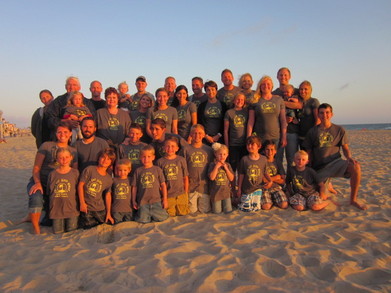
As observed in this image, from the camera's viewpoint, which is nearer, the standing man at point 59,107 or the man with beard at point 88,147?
the man with beard at point 88,147

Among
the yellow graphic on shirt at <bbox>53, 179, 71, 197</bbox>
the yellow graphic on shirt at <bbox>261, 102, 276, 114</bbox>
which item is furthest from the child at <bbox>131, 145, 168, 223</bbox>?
the yellow graphic on shirt at <bbox>261, 102, 276, 114</bbox>

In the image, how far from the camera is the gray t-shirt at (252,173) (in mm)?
4988

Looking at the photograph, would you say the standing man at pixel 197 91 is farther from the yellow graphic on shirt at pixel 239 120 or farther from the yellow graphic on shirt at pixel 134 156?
the yellow graphic on shirt at pixel 134 156

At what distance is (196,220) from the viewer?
4.55 meters

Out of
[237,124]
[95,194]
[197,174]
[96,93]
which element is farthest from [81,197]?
[237,124]

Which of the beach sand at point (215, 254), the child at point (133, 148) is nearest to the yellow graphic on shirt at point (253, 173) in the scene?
the beach sand at point (215, 254)

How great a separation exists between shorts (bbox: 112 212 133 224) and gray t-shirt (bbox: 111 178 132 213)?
0.06m

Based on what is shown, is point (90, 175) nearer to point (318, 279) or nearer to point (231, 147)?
point (231, 147)

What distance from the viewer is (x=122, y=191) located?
4574 millimetres

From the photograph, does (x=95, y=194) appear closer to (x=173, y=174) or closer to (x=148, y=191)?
(x=148, y=191)

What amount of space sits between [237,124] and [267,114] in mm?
635

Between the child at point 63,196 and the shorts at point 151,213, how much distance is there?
1.02m

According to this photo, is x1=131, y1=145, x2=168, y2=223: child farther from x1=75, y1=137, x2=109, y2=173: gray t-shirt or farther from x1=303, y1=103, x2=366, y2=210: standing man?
x1=303, y1=103, x2=366, y2=210: standing man

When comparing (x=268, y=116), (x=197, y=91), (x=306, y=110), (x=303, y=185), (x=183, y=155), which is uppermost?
(x=197, y=91)
